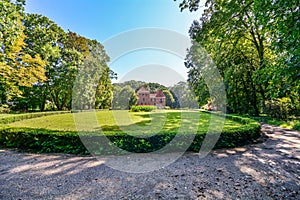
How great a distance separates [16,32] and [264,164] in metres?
10.3

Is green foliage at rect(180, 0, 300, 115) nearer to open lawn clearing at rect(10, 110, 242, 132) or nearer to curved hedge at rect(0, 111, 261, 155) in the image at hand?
curved hedge at rect(0, 111, 261, 155)

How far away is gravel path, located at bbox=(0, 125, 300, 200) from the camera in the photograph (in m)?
2.70

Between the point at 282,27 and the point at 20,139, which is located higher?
the point at 282,27

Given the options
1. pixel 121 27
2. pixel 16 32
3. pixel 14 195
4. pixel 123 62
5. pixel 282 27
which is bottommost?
pixel 14 195

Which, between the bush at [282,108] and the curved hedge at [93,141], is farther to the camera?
the bush at [282,108]

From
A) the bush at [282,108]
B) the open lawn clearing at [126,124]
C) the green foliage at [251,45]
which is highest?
the green foliage at [251,45]

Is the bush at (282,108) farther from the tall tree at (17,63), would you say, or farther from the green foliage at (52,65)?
the green foliage at (52,65)

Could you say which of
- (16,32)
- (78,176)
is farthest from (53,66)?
(78,176)

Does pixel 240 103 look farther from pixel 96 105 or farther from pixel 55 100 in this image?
pixel 55 100

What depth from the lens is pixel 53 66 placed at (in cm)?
2089

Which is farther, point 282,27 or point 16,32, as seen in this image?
point 16,32

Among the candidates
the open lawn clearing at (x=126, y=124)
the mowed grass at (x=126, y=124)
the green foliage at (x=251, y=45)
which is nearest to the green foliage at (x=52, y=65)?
the open lawn clearing at (x=126, y=124)

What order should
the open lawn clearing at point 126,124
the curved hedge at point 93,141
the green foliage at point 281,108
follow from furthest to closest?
the green foliage at point 281,108 < the open lawn clearing at point 126,124 < the curved hedge at point 93,141

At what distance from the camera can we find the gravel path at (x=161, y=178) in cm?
270
